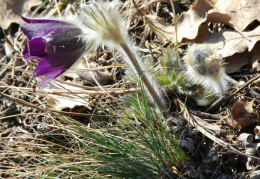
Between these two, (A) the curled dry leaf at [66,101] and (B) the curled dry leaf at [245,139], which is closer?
(B) the curled dry leaf at [245,139]

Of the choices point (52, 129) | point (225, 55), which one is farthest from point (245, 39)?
point (52, 129)

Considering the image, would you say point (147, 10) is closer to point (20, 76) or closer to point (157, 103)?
point (157, 103)

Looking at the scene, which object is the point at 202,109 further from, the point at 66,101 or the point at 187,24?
the point at 66,101

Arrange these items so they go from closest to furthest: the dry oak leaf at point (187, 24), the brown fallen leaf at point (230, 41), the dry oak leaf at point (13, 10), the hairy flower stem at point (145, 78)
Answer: the hairy flower stem at point (145, 78) → the brown fallen leaf at point (230, 41) → the dry oak leaf at point (187, 24) → the dry oak leaf at point (13, 10)

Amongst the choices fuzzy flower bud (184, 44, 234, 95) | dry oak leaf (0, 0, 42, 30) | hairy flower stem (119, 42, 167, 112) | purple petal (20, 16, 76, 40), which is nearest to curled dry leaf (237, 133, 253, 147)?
fuzzy flower bud (184, 44, 234, 95)

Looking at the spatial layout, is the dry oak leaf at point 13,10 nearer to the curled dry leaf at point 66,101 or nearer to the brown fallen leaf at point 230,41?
the curled dry leaf at point 66,101

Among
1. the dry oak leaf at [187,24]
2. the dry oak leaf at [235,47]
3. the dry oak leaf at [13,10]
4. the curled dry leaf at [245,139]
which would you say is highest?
the dry oak leaf at [13,10]

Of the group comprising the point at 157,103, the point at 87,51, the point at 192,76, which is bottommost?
Result: the point at 157,103

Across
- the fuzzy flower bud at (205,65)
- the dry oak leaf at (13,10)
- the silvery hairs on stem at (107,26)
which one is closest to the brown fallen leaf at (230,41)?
the fuzzy flower bud at (205,65)
